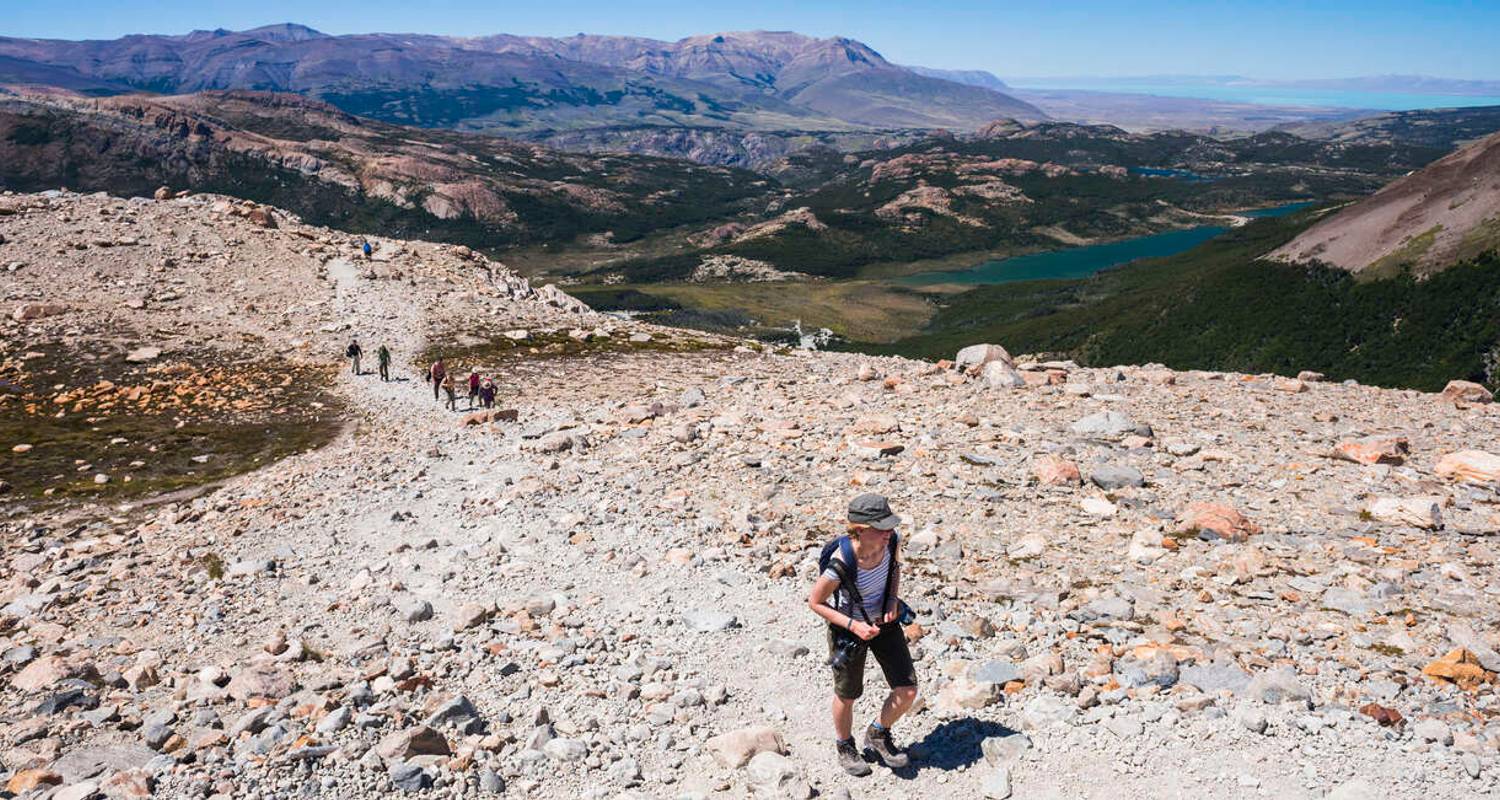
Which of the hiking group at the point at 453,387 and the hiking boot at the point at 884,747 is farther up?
the hiking boot at the point at 884,747

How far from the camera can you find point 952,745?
10.4 metres

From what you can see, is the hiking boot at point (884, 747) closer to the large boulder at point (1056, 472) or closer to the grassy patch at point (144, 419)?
the large boulder at point (1056, 472)

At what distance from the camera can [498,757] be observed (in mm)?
10500

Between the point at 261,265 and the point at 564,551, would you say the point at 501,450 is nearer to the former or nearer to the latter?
the point at 564,551

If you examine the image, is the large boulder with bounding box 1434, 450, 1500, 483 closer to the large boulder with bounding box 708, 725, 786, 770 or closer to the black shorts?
the black shorts

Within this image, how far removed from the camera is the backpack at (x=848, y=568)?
30.9 feet

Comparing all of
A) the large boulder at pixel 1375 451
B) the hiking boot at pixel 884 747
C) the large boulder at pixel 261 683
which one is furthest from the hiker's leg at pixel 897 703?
the large boulder at pixel 1375 451

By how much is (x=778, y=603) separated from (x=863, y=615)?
15.1ft

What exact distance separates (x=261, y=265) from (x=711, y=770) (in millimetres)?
57316

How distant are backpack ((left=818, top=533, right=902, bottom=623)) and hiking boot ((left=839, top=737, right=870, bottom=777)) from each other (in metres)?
1.84

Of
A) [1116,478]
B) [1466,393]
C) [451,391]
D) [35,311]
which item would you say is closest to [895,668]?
[1116,478]

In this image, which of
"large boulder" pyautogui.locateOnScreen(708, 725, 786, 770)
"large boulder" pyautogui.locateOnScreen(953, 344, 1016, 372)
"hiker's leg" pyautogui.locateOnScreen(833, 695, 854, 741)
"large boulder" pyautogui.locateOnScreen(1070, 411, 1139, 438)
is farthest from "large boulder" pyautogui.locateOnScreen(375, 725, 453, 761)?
"large boulder" pyautogui.locateOnScreen(953, 344, 1016, 372)

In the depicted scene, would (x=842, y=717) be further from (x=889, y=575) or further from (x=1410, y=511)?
(x=1410, y=511)

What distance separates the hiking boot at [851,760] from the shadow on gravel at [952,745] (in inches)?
16.8
